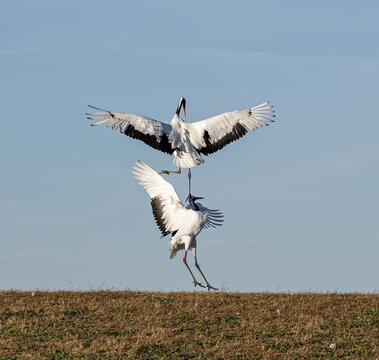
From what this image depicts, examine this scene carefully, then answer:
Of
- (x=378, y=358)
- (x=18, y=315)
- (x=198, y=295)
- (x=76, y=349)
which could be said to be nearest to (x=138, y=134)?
(x=198, y=295)

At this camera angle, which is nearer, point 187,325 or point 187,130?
point 187,325

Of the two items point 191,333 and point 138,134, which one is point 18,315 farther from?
point 138,134

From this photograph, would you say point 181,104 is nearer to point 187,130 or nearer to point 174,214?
point 187,130

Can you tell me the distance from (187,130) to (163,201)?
2.11 m

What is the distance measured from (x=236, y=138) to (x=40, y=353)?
811 centimetres

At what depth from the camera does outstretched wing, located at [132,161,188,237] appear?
621 inches

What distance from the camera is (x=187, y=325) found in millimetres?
12828

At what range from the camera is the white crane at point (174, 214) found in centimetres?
1561

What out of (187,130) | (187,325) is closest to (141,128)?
(187,130)

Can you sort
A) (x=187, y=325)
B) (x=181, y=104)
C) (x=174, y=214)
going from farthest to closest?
(x=181, y=104)
(x=174, y=214)
(x=187, y=325)

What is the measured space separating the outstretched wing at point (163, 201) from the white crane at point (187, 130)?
0.53 m

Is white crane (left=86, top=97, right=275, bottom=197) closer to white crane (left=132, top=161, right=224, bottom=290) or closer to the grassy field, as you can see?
white crane (left=132, top=161, right=224, bottom=290)

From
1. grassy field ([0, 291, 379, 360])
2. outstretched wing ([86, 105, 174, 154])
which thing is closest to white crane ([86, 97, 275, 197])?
outstretched wing ([86, 105, 174, 154])

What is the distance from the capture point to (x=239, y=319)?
13.2 meters
